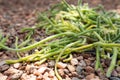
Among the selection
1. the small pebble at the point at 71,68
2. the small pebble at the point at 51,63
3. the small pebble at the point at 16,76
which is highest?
the small pebble at the point at 51,63

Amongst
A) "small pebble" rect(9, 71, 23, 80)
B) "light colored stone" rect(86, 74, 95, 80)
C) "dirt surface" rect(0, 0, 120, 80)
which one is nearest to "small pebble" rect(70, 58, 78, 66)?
"dirt surface" rect(0, 0, 120, 80)

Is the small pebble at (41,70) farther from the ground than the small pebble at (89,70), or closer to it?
farther from the ground

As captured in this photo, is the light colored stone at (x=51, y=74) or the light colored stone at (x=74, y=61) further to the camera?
the light colored stone at (x=74, y=61)

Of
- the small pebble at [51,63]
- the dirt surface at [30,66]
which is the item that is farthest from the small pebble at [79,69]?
the small pebble at [51,63]

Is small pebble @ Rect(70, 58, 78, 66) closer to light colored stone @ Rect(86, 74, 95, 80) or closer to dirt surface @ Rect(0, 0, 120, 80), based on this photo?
dirt surface @ Rect(0, 0, 120, 80)

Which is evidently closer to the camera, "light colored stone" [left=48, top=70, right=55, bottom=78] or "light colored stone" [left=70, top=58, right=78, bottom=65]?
"light colored stone" [left=48, top=70, right=55, bottom=78]

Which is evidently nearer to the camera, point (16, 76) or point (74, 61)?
point (16, 76)

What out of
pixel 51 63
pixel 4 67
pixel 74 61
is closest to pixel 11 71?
pixel 4 67

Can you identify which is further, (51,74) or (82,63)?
(82,63)

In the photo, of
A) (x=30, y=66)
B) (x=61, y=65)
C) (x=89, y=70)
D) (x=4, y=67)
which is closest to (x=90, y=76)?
(x=89, y=70)

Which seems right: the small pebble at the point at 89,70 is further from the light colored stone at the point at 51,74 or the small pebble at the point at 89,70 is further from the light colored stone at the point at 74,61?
the light colored stone at the point at 51,74

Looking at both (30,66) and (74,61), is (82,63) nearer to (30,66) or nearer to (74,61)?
(74,61)

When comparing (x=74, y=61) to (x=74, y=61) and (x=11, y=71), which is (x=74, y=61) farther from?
(x=11, y=71)

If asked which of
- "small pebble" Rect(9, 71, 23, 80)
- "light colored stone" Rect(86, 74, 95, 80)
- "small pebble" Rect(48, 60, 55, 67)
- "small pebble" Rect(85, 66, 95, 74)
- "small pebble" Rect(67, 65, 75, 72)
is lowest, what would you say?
"light colored stone" Rect(86, 74, 95, 80)
